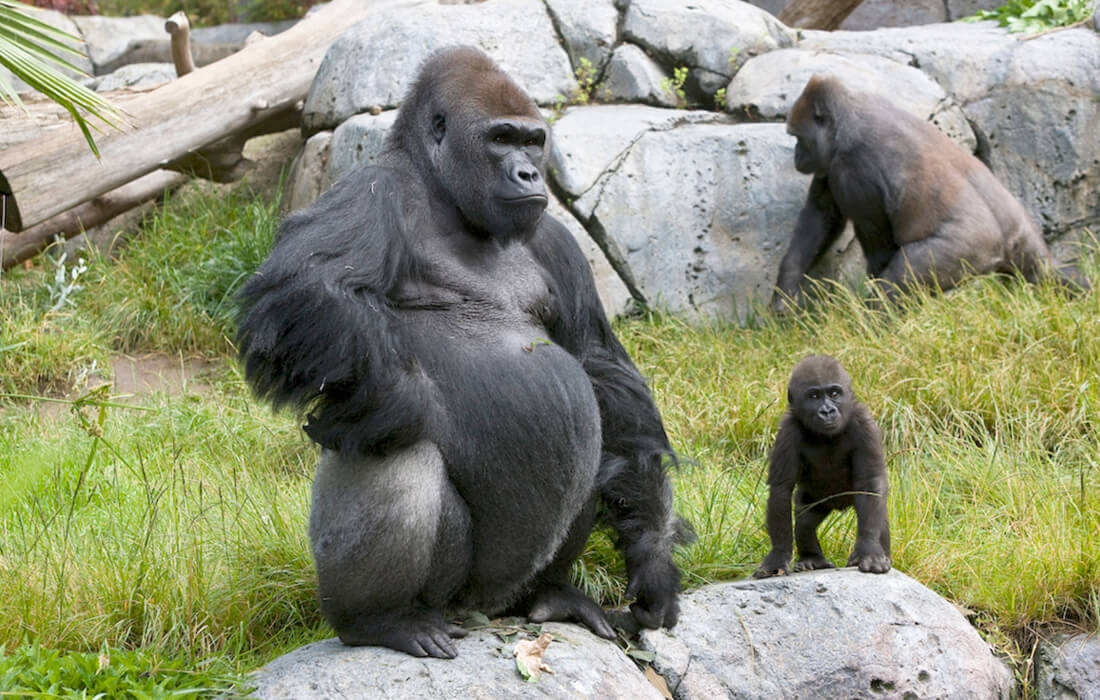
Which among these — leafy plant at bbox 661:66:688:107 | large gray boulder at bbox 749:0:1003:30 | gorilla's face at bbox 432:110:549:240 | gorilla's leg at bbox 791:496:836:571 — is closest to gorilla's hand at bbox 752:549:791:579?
gorilla's leg at bbox 791:496:836:571

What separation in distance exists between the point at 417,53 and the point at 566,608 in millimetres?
4738

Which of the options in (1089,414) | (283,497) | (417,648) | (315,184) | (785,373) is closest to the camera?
(417,648)

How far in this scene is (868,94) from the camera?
24.3ft

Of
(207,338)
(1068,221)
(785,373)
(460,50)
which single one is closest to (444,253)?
(460,50)

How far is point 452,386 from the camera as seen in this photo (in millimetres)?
2996

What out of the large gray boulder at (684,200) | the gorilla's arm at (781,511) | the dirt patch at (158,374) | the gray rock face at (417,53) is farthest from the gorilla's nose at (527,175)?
the gray rock face at (417,53)

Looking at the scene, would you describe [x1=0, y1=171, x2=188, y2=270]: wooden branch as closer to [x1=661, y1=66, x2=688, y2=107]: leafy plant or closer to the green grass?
the green grass

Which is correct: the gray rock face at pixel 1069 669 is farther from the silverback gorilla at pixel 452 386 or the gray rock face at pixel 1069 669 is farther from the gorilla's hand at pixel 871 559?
the silverback gorilla at pixel 452 386

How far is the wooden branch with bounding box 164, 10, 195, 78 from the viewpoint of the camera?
788 cm

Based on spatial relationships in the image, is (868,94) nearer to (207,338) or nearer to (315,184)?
(315,184)

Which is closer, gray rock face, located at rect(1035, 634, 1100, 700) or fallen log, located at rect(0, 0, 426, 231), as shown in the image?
gray rock face, located at rect(1035, 634, 1100, 700)

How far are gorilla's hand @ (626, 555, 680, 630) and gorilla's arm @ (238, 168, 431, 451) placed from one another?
0.85 metres

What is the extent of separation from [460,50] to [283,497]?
1.75m

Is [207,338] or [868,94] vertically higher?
[868,94]
